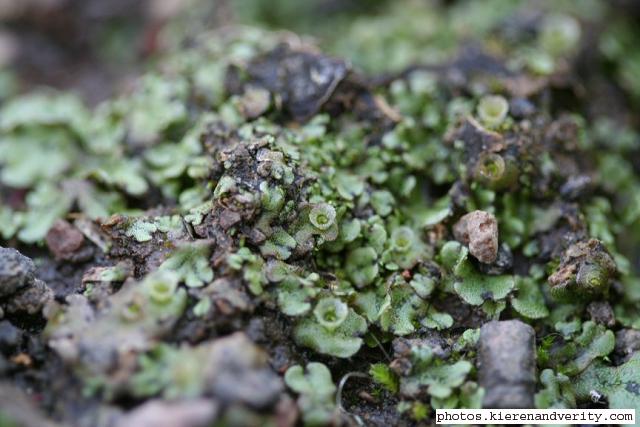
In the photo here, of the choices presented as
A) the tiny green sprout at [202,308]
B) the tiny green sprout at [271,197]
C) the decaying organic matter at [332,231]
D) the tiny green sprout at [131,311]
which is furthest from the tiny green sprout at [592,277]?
the tiny green sprout at [131,311]

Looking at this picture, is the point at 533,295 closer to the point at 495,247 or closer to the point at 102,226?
the point at 495,247

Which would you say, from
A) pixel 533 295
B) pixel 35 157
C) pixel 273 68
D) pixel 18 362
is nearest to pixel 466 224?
pixel 533 295

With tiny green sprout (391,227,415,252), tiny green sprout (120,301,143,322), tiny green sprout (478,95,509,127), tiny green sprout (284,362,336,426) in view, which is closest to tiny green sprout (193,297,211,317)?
tiny green sprout (120,301,143,322)

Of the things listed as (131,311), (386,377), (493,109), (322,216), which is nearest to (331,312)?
(386,377)

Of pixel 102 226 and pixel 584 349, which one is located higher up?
pixel 102 226

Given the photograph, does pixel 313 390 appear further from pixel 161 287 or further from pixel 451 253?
pixel 451 253

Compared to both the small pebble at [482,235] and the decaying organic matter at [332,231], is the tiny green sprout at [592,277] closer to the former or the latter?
the decaying organic matter at [332,231]
